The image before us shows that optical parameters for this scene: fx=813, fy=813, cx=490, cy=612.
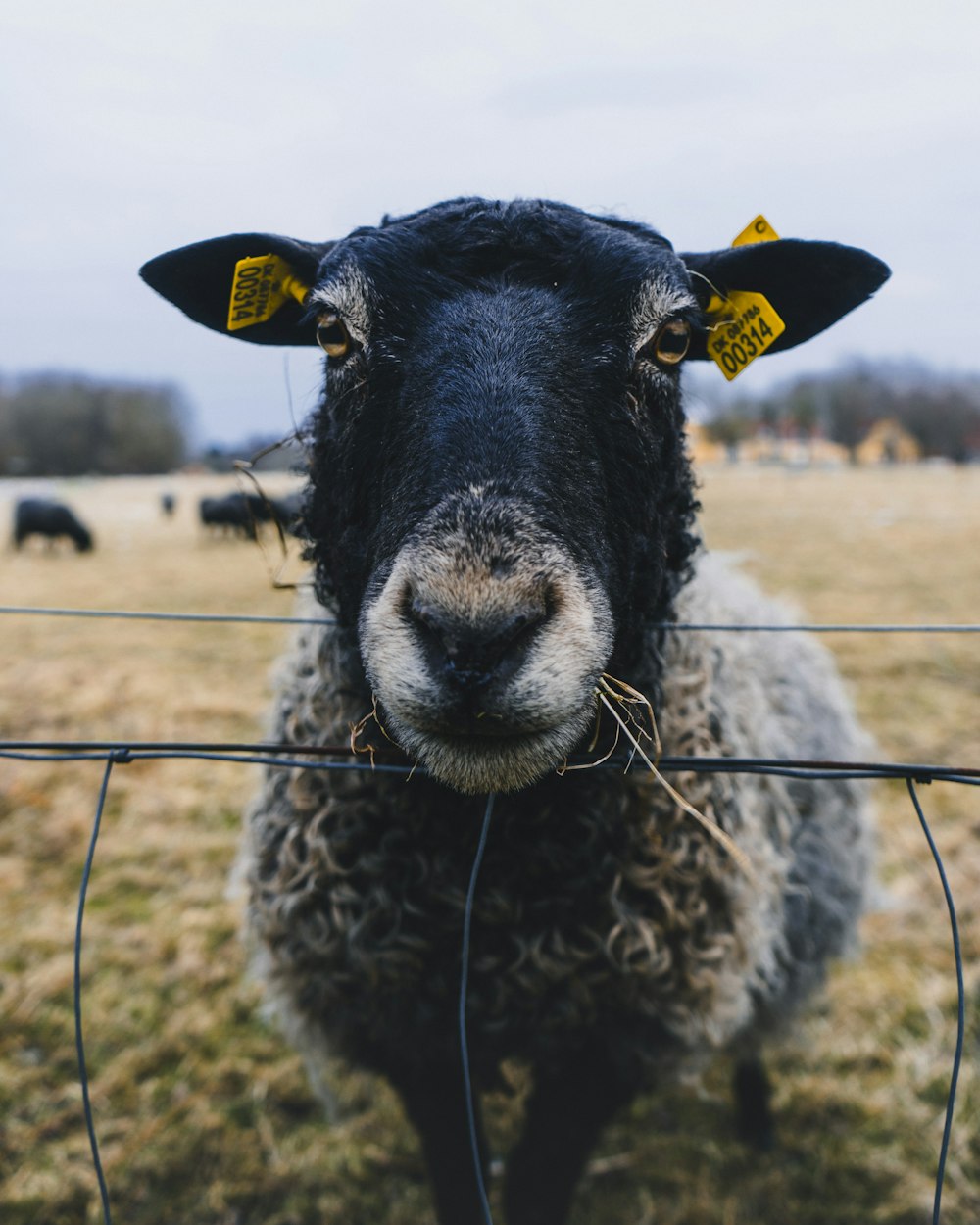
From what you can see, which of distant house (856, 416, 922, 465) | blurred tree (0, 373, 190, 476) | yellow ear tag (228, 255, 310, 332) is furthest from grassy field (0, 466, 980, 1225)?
distant house (856, 416, 922, 465)

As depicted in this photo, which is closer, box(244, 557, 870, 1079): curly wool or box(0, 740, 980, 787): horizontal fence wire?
box(0, 740, 980, 787): horizontal fence wire

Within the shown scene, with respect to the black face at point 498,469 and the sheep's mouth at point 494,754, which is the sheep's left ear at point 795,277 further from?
the sheep's mouth at point 494,754

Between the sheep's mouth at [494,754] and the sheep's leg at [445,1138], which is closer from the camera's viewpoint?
the sheep's mouth at [494,754]

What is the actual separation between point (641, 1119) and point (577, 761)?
2.04m

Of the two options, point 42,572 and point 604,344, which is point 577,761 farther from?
point 42,572

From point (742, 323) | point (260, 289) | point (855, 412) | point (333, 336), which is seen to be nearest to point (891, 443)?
point (855, 412)

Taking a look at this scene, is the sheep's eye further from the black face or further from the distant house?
the distant house

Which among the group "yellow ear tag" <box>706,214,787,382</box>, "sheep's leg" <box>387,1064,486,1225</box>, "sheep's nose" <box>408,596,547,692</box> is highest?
"yellow ear tag" <box>706,214,787,382</box>

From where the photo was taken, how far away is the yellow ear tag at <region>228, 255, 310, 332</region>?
215cm

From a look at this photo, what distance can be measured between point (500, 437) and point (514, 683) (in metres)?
0.51

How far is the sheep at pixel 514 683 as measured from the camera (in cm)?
153

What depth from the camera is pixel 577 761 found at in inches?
79.0

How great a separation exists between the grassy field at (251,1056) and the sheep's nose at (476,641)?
1.07m

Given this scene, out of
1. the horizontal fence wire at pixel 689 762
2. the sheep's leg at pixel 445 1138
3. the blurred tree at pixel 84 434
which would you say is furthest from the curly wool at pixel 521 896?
Result: the blurred tree at pixel 84 434
